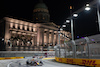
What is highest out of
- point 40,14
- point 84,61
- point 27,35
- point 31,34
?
point 40,14

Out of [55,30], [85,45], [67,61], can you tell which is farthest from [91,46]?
[55,30]

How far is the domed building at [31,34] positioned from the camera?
8456cm

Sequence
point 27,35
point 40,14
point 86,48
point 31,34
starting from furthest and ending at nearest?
point 40,14 → point 31,34 → point 27,35 → point 86,48

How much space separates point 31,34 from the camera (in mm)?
102750

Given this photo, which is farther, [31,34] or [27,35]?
[31,34]

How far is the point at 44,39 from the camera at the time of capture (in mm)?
111875

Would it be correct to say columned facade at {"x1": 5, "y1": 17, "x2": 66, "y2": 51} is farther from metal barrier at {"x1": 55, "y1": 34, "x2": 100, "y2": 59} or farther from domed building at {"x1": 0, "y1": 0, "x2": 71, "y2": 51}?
metal barrier at {"x1": 55, "y1": 34, "x2": 100, "y2": 59}

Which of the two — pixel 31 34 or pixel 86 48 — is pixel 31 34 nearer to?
pixel 31 34

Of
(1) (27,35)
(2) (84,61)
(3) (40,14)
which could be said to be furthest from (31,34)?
(2) (84,61)

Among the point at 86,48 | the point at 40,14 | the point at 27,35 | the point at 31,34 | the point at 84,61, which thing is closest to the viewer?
the point at 86,48

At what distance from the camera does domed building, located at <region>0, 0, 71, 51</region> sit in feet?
277

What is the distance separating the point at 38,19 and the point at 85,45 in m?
114

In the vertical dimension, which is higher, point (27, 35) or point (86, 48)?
point (27, 35)

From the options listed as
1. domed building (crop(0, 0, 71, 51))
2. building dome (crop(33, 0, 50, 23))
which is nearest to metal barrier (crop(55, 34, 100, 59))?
domed building (crop(0, 0, 71, 51))
